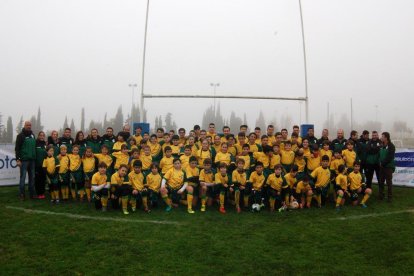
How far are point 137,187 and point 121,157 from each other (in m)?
1.17

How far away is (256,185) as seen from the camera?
692 cm

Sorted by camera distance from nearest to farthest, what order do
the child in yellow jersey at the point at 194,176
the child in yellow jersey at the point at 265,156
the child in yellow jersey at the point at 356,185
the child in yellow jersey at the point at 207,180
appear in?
the child in yellow jersey at the point at 207,180, the child in yellow jersey at the point at 194,176, the child in yellow jersey at the point at 356,185, the child in yellow jersey at the point at 265,156

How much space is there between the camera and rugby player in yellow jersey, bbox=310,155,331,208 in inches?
280

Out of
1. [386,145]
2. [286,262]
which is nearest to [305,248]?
[286,262]

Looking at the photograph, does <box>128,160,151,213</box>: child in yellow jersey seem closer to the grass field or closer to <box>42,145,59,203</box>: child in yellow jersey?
the grass field

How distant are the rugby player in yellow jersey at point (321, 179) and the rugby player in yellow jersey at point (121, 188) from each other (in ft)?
12.1

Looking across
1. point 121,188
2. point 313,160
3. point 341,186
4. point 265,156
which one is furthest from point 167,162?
point 341,186

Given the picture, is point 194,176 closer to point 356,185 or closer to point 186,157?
point 186,157

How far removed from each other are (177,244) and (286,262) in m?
1.44

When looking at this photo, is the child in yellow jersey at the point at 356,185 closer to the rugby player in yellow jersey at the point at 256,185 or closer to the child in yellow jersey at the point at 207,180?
the rugby player in yellow jersey at the point at 256,185

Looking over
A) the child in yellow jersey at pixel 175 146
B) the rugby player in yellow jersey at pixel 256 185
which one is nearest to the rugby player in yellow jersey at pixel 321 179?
the rugby player in yellow jersey at pixel 256 185

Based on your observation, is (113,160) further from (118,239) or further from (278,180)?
(278,180)

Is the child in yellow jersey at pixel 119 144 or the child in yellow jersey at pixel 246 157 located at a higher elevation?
the child in yellow jersey at pixel 119 144

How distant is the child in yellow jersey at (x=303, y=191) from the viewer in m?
6.99
